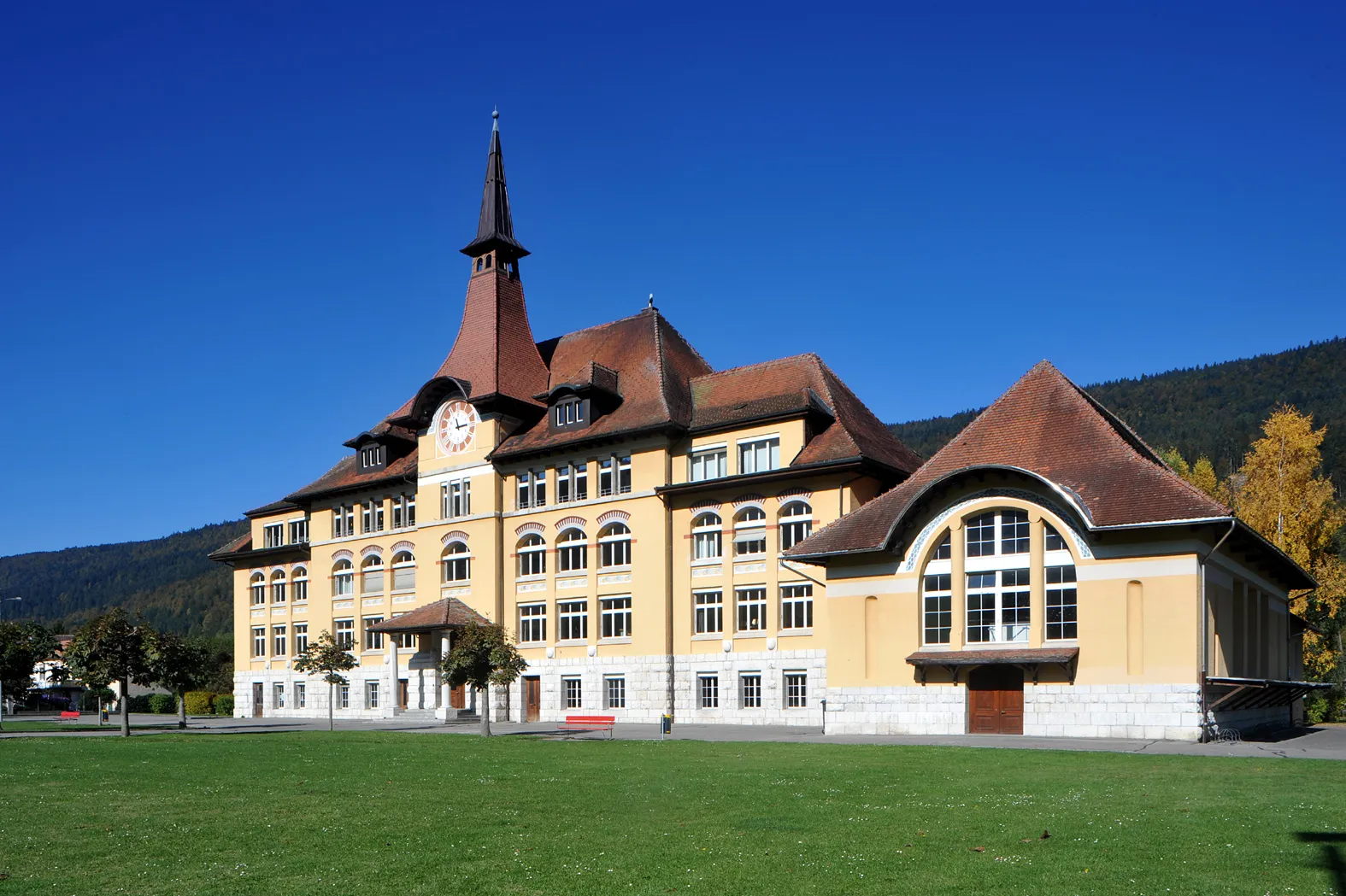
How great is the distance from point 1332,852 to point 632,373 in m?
40.2

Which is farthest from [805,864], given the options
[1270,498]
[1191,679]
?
[1270,498]

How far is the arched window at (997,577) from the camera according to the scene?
34.2 m

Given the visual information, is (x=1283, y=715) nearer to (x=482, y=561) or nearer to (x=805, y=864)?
(x=482, y=561)

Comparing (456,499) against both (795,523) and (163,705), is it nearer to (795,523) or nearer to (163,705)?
(795,523)

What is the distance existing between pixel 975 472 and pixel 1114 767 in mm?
13316

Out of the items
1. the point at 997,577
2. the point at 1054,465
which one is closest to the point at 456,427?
the point at 997,577

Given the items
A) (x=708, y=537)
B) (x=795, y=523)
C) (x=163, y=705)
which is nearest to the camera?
(x=795, y=523)

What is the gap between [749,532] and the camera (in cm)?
4538

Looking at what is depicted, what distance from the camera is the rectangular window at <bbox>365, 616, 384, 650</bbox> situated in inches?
2254

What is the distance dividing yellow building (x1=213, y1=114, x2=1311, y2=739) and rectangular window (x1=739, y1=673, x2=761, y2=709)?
11cm

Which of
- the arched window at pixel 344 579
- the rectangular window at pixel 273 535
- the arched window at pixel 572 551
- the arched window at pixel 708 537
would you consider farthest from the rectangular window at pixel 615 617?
the rectangular window at pixel 273 535

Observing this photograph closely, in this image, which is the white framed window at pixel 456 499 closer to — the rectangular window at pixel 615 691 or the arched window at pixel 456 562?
the arched window at pixel 456 562

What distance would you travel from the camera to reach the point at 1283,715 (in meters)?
42.3

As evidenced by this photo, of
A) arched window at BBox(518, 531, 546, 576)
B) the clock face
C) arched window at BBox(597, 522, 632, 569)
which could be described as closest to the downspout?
arched window at BBox(597, 522, 632, 569)
